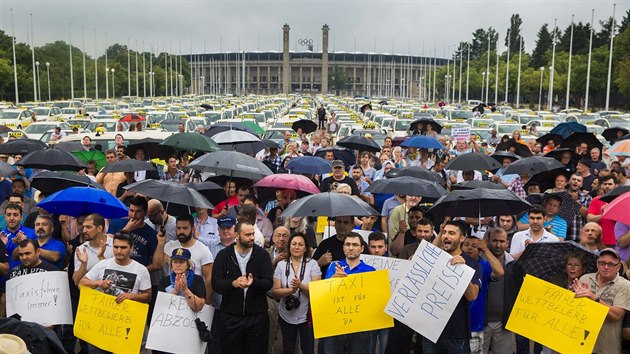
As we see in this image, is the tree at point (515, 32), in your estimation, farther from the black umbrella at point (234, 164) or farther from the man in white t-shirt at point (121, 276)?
the man in white t-shirt at point (121, 276)

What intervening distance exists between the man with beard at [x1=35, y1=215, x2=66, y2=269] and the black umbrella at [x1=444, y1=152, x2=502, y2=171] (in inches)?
249

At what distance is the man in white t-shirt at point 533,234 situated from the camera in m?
8.46

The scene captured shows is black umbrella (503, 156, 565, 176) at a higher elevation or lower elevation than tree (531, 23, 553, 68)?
lower

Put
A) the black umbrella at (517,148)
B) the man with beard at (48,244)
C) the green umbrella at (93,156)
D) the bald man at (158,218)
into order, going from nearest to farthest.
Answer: the man with beard at (48,244)
the bald man at (158,218)
the green umbrella at (93,156)
the black umbrella at (517,148)

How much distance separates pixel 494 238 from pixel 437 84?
120 metres

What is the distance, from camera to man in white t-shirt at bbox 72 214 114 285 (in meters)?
7.47

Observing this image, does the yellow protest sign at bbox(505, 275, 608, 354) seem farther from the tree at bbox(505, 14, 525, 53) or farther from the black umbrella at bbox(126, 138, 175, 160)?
the tree at bbox(505, 14, 525, 53)

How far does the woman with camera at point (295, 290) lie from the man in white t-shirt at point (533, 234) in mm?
2265

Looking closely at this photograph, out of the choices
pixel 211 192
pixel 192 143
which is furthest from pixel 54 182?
pixel 192 143

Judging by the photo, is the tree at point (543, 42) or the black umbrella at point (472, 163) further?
the tree at point (543, 42)

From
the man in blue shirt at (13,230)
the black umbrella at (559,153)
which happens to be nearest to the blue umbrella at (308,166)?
the black umbrella at (559,153)

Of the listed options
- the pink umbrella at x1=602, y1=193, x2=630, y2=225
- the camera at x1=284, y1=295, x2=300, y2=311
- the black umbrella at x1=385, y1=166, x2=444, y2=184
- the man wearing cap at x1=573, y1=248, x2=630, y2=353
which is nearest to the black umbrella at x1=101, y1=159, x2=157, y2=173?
the black umbrella at x1=385, y1=166, x2=444, y2=184

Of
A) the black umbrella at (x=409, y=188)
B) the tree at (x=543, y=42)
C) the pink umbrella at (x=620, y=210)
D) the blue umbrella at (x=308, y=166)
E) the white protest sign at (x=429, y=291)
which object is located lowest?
the white protest sign at (x=429, y=291)

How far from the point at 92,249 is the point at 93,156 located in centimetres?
880
